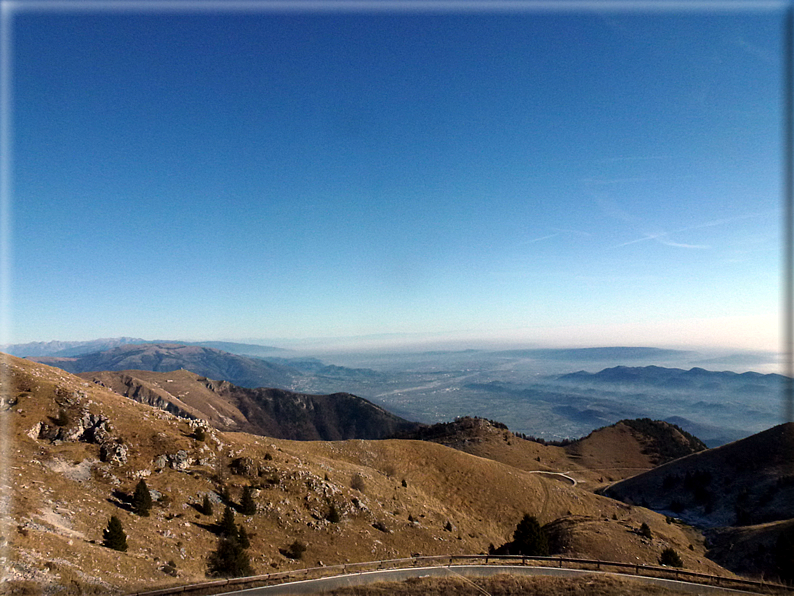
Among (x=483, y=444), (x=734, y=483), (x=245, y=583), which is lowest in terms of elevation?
(x=483, y=444)

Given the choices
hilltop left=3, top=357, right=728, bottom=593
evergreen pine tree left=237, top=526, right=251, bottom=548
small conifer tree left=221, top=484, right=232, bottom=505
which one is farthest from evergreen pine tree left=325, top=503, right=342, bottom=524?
small conifer tree left=221, top=484, right=232, bottom=505

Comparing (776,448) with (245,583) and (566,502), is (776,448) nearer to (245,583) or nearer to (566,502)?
(566,502)

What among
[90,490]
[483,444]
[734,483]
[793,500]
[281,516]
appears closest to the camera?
[90,490]

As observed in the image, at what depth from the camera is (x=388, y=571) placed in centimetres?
2670

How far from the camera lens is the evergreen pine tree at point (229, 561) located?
2484cm

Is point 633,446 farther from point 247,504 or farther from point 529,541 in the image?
point 247,504

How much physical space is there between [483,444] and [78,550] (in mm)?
129532

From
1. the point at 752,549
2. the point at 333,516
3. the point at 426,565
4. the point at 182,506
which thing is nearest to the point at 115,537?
the point at 182,506

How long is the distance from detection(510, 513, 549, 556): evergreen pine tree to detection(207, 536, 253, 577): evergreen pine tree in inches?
972

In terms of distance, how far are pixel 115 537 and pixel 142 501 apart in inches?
213

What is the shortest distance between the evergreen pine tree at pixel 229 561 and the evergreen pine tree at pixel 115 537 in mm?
5669

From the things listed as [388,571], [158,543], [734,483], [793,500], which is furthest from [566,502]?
[158,543]

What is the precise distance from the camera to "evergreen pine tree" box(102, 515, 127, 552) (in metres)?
22.8

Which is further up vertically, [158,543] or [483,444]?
[158,543]
